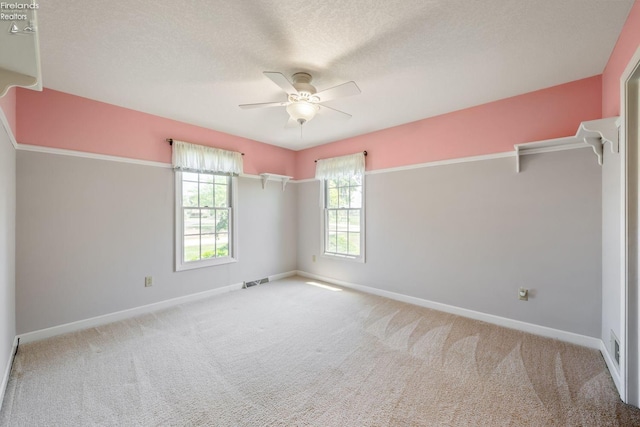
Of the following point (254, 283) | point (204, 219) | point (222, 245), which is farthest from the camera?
point (254, 283)

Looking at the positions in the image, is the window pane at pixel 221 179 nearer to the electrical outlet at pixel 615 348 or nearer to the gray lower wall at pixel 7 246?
the gray lower wall at pixel 7 246

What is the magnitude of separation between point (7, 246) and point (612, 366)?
16.2 feet

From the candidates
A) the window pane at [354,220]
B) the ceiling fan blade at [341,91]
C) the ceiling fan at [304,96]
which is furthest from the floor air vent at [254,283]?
the ceiling fan blade at [341,91]

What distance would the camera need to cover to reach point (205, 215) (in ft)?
13.2

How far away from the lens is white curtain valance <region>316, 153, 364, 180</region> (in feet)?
13.9

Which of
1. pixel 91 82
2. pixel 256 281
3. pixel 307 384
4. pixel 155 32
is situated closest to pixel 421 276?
pixel 307 384

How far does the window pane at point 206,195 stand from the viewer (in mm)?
4004

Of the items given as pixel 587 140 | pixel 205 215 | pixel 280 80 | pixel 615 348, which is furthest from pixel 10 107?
pixel 615 348

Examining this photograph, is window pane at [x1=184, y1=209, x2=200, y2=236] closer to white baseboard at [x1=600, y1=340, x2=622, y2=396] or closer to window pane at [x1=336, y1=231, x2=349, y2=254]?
window pane at [x1=336, y1=231, x2=349, y2=254]

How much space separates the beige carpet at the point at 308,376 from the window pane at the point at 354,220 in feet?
5.29

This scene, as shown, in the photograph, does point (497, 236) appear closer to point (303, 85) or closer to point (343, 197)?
point (343, 197)

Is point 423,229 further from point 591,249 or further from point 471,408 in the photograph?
point 471,408

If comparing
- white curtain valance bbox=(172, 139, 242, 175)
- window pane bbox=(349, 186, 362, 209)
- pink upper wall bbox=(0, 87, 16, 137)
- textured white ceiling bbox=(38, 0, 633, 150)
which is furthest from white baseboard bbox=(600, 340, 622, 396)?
pink upper wall bbox=(0, 87, 16, 137)

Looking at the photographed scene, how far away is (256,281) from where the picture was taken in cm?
461
